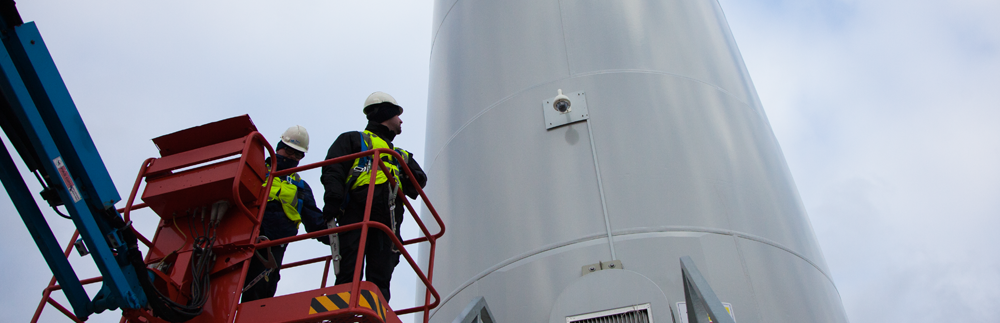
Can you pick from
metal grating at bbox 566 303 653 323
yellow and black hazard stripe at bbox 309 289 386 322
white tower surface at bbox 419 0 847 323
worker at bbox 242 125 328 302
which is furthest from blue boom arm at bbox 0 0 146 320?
metal grating at bbox 566 303 653 323

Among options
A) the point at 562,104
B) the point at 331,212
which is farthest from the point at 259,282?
the point at 562,104

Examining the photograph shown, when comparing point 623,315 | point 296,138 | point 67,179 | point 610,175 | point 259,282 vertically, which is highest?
point 67,179

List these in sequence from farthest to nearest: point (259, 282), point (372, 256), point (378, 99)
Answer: point (378, 99), point (259, 282), point (372, 256)

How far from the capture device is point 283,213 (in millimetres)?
5016

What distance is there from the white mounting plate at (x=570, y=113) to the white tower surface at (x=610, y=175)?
1 cm

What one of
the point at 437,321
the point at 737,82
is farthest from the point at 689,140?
the point at 437,321

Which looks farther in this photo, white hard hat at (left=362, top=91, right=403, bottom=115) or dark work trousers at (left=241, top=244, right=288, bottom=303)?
white hard hat at (left=362, top=91, right=403, bottom=115)

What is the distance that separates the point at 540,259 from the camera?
446 cm

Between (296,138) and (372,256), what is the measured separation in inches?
64.6

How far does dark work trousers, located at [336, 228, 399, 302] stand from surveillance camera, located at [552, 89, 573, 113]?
1.60 meters

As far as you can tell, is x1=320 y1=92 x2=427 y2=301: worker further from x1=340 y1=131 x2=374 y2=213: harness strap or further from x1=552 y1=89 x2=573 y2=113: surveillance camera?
x1=552 y1=89 x2=573 y2=113: surveillance camera

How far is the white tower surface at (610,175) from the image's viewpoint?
4.23 m

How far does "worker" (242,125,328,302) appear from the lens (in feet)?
15.6

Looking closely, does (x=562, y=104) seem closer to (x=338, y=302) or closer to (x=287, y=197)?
(x=287, y=197)
